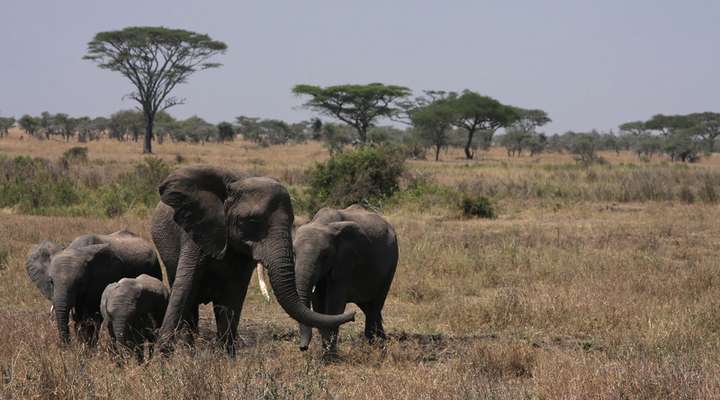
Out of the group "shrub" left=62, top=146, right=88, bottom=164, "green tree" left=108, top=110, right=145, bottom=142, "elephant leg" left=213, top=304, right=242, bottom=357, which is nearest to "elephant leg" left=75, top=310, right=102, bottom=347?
"elephant leg" left=213, top=304, right=242, bottom=357

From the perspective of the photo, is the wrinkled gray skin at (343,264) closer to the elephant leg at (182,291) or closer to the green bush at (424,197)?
the elephant leg at (182,291)

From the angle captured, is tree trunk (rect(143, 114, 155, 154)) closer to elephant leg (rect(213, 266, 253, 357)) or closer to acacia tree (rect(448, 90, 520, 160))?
acacia tree (rect(448, 90, 520, 160))

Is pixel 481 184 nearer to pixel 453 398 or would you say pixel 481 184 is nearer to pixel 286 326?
pixel 286 326

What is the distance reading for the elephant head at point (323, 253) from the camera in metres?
7.49

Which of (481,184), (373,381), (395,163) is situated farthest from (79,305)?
(481,184)

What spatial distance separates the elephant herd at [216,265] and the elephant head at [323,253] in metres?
0.01

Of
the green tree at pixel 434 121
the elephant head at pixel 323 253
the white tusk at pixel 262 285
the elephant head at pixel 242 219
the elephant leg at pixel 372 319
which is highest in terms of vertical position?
the green tree at pixel 434 121

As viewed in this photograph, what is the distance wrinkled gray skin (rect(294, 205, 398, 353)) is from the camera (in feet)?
24.9

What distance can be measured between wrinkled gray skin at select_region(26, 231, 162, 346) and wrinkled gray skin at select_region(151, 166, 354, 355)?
3.35ft

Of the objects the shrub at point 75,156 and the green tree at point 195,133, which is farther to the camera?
the green tree at point 195,133

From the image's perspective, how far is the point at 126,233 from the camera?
8914 mm

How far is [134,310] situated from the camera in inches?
272

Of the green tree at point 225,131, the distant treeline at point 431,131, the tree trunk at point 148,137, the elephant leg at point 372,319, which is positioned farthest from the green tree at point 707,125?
the elephant leg at point 372,319

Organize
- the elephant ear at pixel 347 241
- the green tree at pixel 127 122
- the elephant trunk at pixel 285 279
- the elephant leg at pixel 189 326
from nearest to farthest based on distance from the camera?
the elephant trunk at pixel 285 279 → the elephant leg at pixel 189 326 → the elephant ear at pixel 347 241 → the green tree at pixel 127 122
